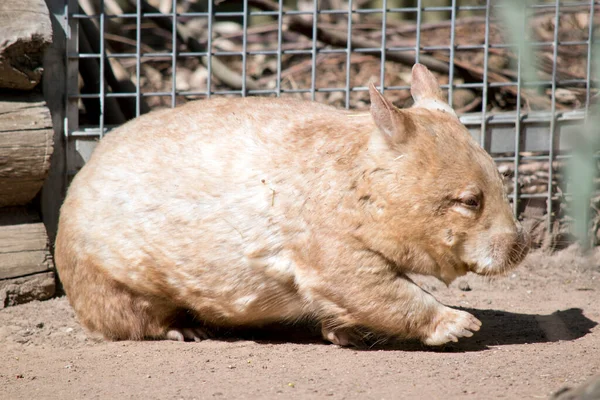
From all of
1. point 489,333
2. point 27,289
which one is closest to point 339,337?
point 489,333

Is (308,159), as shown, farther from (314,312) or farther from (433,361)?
(433,361)

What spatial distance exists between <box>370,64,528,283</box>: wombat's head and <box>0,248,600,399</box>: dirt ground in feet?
1.55

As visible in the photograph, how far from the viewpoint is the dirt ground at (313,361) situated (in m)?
3.25

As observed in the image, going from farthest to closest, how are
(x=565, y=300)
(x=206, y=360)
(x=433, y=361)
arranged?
(x=565, y=300)
(x=206, y=360)
(x=433, y=361)

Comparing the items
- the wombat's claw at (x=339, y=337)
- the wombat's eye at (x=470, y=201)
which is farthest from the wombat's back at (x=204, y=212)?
the wombat's eye at (x=470, y=201)

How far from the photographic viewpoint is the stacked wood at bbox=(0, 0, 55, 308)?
4789mm

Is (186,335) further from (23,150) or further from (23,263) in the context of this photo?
(23,150)

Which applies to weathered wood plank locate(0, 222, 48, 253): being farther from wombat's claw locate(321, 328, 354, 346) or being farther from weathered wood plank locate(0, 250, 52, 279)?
wombat's claw locate(321, 328, 354, 346)

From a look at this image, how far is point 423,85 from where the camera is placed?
426 centimetres

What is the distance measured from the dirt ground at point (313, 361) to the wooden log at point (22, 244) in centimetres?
25

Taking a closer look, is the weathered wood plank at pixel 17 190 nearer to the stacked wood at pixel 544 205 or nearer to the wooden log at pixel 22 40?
the wooden log at pixel 22 40

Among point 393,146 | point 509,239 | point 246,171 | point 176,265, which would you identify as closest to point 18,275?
point 176,265

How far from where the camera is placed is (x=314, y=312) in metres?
3.96

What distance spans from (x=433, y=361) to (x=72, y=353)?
1956 mm
